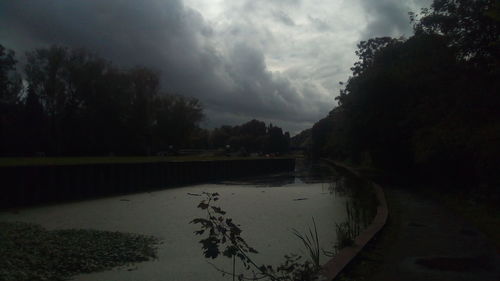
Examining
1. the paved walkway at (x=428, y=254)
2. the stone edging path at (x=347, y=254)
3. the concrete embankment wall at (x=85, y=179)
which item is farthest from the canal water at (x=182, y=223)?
the paved walkway at (x=428, y=254)

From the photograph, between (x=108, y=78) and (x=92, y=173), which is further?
(x=108, y=78)

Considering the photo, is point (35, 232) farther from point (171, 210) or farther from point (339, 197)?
point (339, 197)

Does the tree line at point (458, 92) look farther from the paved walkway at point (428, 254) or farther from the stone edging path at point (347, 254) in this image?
the stone edging path at point (347, 254)

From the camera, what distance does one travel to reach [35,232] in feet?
33.7

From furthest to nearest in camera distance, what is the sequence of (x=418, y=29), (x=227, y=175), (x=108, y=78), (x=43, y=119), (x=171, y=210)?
(x=108, y=78) < (x=43, y=119) < (x=227, y=175) < (x=418, y=29) < (x=171, y=210)

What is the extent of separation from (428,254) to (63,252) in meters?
6.41

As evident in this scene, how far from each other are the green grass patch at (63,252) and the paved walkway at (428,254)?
14.2 feet

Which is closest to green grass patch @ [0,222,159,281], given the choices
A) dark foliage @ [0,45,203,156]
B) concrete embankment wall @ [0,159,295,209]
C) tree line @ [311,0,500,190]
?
concrete embankment wall @ [0,159,295,209]

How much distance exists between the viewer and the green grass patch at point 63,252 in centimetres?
709

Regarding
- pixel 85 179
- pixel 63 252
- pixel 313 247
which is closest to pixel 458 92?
pixel 313 247

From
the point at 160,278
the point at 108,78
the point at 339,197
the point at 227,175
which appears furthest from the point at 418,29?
the point at 108,78

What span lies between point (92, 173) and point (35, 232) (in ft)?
39.9

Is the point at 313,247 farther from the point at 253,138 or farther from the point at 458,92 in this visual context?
the point at 253,138

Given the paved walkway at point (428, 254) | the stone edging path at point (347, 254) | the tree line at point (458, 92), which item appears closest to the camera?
the stone edging path at point (347, 254)
